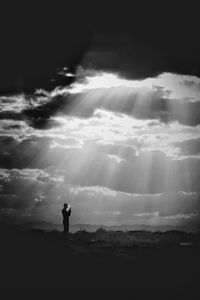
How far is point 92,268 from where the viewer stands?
2870cm

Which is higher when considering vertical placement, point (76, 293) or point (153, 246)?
point (153, 246)

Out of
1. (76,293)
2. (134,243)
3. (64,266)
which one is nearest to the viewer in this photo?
(76,293)

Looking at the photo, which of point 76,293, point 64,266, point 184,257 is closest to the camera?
point 76,293

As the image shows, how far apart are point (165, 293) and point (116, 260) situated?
3.70m

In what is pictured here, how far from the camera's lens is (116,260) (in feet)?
98.0

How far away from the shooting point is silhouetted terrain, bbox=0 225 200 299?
27.1m

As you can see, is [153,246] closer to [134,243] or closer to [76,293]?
[134,243]

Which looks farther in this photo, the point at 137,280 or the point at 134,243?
the point at 134,243

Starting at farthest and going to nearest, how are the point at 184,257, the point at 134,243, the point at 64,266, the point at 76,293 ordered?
the point at 134,243 → the point at 184,257 → the point at 64,266 → the point at 76,293

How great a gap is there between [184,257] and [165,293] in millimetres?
5474

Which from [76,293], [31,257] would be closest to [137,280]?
[76,293]

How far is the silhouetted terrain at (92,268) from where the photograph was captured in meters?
27.1

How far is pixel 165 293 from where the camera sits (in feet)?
90.4

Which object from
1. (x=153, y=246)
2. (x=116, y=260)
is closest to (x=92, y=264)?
(x=116, y=260)
